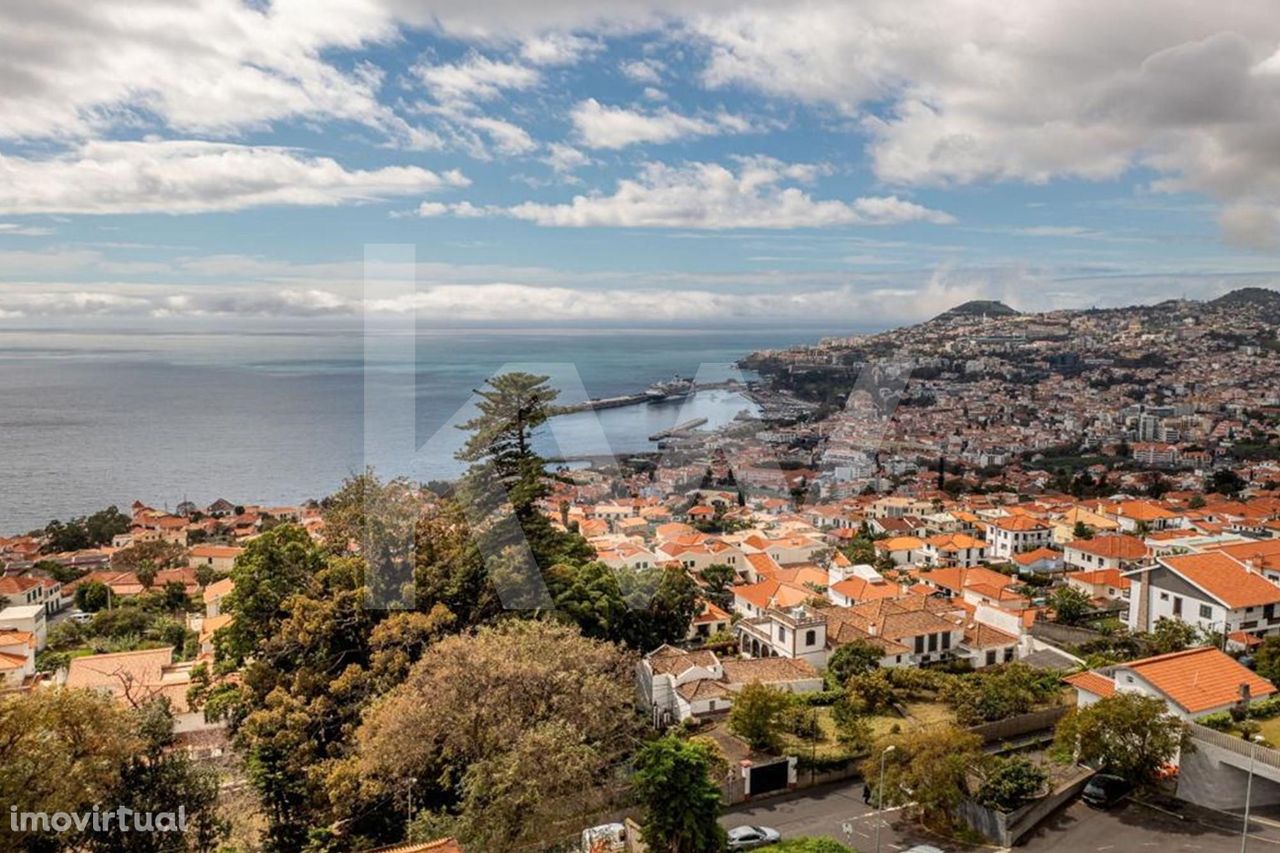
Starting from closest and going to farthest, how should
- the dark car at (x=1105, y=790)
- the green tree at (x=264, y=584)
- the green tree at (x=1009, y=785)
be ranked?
1. the green tree at (x=1009, y=785)
2. the dark car at (x=1105, y=790)
3. the green tree at (x=264, y=584)

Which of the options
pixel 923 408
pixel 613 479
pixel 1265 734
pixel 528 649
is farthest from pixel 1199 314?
pixel 528 649

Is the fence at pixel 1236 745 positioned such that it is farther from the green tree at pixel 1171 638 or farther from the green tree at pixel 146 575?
the green tree at pixel 146 575

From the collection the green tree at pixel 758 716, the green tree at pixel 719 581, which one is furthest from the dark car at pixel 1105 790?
the green tree at pixel 719 581

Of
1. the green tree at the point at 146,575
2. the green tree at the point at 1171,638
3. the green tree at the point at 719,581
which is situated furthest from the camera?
the green tree at the point at 146,575

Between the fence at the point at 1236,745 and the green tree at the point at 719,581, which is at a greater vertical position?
the fence at the point at 1236,745

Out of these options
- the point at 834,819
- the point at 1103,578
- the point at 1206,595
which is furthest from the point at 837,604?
the point at 834,819

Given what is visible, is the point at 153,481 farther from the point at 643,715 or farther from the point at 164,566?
the point at 643,715

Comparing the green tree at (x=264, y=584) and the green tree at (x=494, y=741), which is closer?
the green tree at (x=494, y=741)
